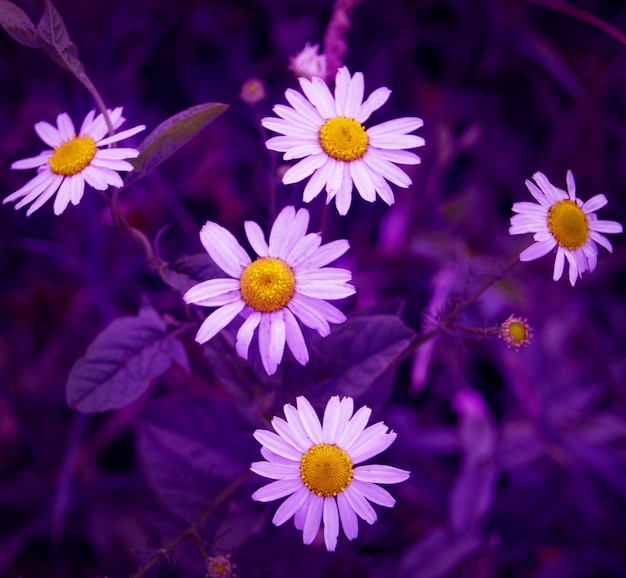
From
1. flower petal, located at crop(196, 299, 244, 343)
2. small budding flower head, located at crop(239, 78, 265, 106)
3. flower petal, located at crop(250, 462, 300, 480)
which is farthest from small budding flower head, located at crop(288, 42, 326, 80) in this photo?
flower petal, located at crop(250, 462, 300, 480)

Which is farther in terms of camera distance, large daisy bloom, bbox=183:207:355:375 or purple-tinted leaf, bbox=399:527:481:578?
purple-tinted leaf, bbox=399:527:481:578

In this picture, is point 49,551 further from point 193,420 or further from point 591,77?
point 591,77

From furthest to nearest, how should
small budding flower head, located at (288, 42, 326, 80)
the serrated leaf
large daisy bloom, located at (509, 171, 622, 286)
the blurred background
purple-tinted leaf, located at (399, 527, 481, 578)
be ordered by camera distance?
the blurred background, purple-tinted leaf, located at (399, 527, 481, 578), small budding flower head, located at (288, 42, 326, 80), the serrated leaf, large daisy bloom, located at (509, 171, 622, 286)

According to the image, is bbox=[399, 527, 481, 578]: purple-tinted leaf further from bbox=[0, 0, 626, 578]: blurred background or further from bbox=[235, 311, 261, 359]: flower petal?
bbox=[235, 311, 261, 359]: flower petal

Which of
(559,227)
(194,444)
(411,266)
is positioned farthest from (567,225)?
(411,266)

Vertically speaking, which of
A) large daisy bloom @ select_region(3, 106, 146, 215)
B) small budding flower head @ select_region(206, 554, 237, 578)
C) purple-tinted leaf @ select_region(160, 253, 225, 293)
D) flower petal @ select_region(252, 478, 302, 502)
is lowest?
small budding flower head @ select_region(206, 554, 237, 578)

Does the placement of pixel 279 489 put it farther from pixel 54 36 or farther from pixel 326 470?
pixel 54 36

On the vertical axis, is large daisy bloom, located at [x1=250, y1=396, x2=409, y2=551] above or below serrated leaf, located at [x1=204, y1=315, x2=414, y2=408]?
below
